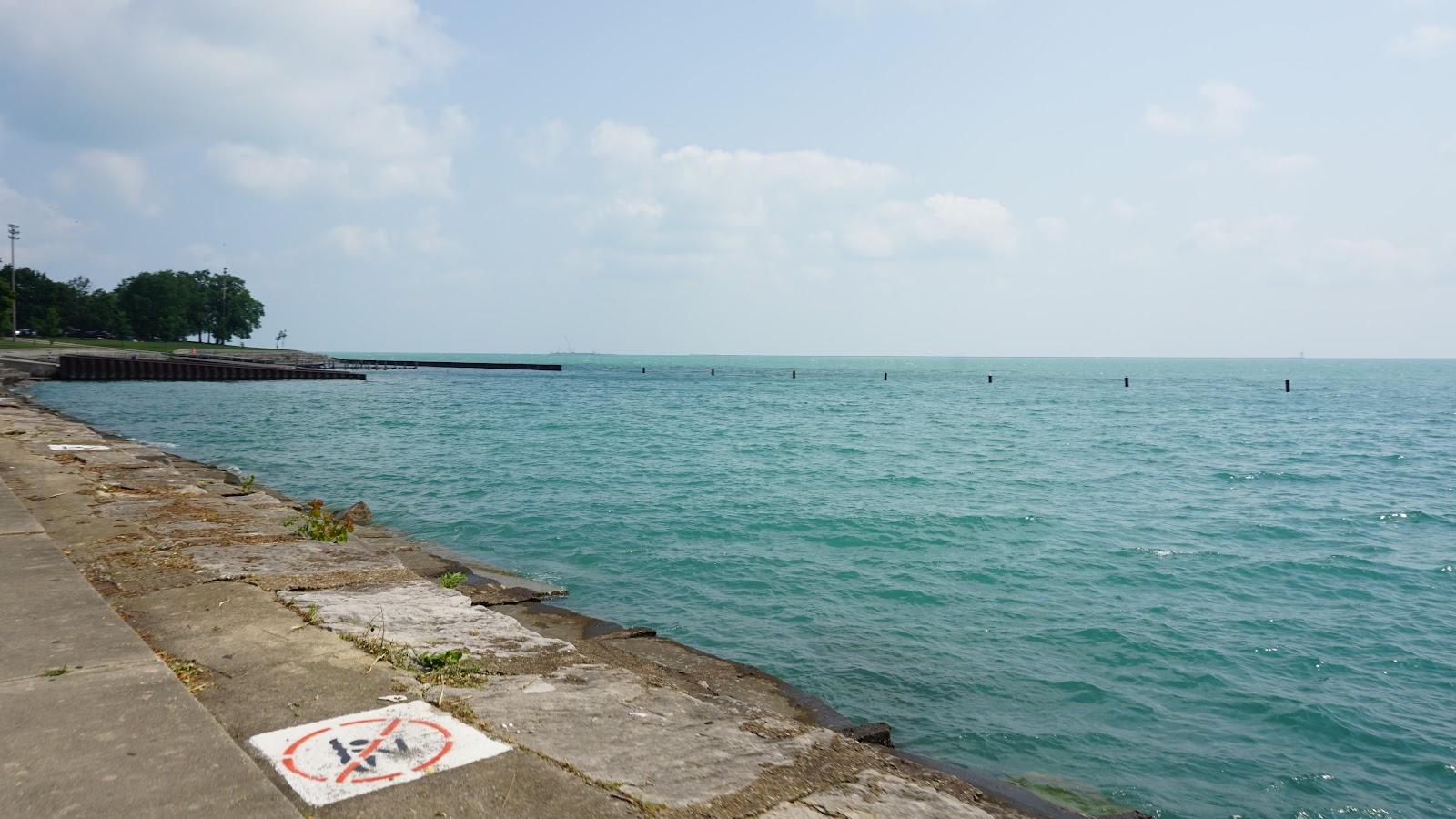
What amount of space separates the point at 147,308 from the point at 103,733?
150504mm

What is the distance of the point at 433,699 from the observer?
4344 millimetres

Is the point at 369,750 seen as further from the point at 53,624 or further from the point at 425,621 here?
the point at 53,624

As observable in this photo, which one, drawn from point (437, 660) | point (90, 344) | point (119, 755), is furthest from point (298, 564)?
point (90, 344)

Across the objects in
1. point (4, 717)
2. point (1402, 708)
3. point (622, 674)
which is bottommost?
point (1402, 708)

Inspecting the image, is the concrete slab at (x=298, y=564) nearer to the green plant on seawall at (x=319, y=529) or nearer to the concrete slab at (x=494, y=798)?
the green plant on seawall at (x=319, y=529)

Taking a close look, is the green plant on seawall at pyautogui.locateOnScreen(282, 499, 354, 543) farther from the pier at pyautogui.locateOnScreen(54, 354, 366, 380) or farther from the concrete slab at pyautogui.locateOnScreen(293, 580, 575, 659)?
the pier at pyautogui.locateOnScreen(54, 354, 366, 380)

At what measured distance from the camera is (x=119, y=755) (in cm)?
332

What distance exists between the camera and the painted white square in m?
3.35

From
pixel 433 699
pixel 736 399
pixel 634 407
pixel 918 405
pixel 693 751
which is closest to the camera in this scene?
pixel 693 751

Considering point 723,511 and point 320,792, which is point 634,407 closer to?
point 723,511

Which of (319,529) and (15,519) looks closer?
(15,519)

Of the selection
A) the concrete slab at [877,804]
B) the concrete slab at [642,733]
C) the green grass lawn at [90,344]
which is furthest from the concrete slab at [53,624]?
the green grass lawn at [90,344]

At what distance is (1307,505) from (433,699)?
79.0ft

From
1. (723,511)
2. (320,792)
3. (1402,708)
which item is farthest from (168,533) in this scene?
(1402,708)
